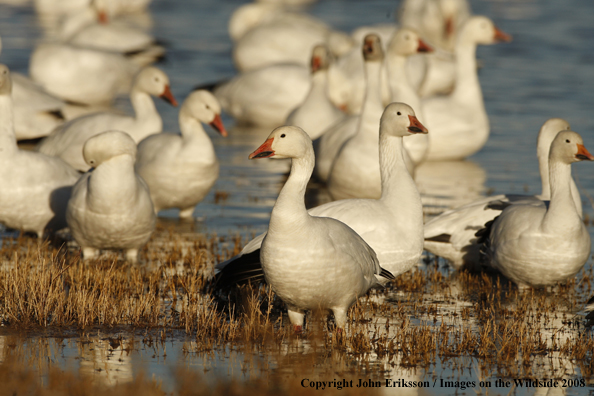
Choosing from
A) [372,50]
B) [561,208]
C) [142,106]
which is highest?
[372,50]

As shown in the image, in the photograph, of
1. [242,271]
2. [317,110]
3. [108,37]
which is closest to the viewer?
[242,271]

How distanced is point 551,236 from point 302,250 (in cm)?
237

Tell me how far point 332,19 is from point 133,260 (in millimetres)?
23268

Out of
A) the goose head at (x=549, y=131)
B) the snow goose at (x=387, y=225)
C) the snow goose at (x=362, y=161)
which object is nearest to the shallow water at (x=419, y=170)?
the snow goose at (x=387, y=225)

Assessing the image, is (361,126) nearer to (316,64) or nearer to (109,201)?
(316,64)

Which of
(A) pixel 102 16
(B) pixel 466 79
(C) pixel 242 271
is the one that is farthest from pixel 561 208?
(A) pixel 102 16

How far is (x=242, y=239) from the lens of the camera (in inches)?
343

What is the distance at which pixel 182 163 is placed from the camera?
30.8 ft

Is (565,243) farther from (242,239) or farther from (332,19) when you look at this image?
(332,19)

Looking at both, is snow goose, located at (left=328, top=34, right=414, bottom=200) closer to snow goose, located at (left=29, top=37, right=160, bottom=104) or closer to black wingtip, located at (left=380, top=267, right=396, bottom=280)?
black wingtip, located at (left=380, top=267, right=396, bottom=280)

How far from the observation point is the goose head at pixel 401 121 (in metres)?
7.21

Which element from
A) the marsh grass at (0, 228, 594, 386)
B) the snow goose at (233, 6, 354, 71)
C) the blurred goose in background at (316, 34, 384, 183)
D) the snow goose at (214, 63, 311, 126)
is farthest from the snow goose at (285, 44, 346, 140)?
the snow goose at (233, 6, 354, 71)

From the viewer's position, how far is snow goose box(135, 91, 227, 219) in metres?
9.36

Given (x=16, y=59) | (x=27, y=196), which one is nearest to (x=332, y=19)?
(x=16, y=59)
